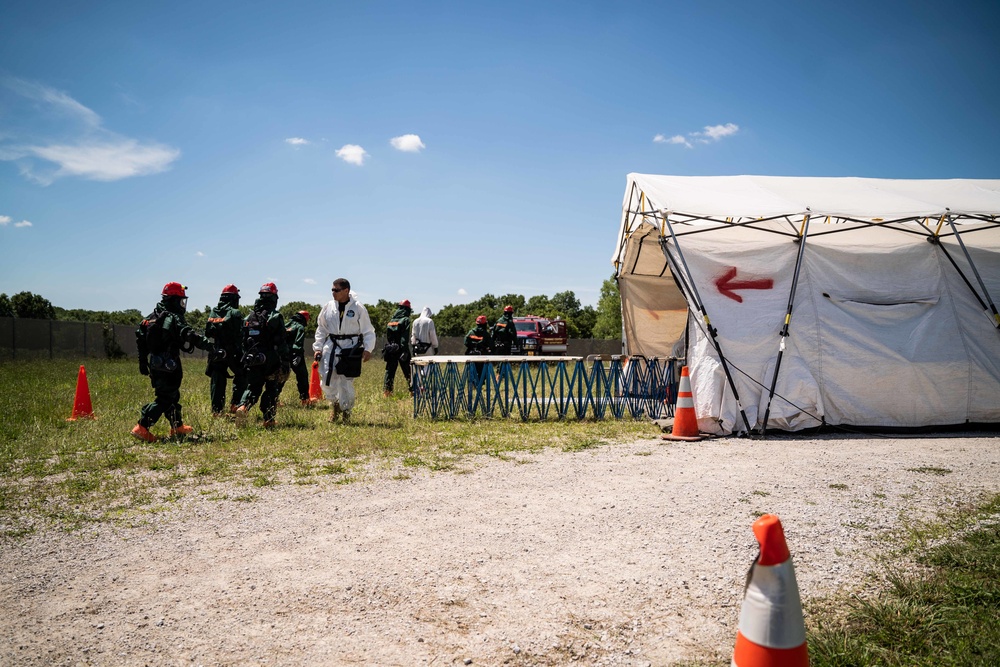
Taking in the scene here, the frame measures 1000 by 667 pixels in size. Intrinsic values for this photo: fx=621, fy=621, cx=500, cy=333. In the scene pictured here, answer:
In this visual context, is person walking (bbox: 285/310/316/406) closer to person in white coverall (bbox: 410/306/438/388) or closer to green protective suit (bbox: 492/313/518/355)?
person in white coverall (bbox: 410/306/438/388)

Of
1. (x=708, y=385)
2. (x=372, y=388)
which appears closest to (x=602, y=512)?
(x=708, y=385)

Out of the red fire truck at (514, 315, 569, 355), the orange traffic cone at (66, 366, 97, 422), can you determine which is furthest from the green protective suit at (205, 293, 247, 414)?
the red fire truck at (514, 315, 569, 355)

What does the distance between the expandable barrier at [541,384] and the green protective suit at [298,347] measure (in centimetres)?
261

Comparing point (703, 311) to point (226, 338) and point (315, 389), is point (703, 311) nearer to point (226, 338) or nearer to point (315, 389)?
point (226, 338)

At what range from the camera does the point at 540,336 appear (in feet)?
102

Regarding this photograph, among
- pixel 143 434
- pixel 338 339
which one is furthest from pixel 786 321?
pixel 143 434

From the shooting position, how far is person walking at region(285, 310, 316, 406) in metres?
11.8

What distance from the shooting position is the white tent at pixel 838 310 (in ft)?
30.0

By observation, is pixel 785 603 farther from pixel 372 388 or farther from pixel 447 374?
pixel 372 388

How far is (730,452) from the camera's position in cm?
771

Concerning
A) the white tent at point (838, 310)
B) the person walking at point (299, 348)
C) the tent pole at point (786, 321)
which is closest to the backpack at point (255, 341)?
the person walking at point (299, 348)

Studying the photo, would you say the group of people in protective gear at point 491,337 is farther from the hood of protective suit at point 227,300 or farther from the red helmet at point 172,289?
the red helmet at point 172,289

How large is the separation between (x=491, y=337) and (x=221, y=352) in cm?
905

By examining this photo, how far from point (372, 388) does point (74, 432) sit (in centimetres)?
745
